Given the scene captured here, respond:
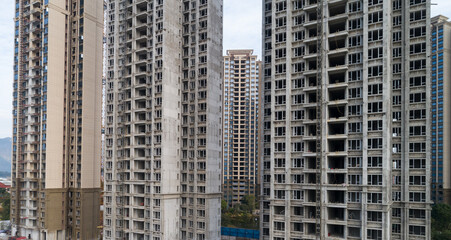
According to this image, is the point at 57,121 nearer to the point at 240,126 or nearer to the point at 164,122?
the point at 164,122

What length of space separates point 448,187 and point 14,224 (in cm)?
16529

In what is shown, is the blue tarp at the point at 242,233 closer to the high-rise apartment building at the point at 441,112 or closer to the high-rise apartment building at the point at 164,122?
the high-rise apartment building at the point at 164,122

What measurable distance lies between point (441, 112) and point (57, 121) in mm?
149836

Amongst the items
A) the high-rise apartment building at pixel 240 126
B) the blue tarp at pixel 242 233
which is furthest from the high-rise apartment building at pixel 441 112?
the blue tarp at pixel 242 233

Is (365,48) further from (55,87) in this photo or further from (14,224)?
(14,224)

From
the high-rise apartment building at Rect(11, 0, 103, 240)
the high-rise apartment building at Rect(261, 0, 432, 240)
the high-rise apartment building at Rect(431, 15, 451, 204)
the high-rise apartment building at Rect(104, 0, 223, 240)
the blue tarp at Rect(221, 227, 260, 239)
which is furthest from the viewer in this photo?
the high-rise apartment building at Rect(431, 15, 451, 204)

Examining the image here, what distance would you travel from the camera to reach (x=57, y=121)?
351 feet

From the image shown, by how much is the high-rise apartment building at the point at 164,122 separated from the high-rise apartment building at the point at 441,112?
4005 inches

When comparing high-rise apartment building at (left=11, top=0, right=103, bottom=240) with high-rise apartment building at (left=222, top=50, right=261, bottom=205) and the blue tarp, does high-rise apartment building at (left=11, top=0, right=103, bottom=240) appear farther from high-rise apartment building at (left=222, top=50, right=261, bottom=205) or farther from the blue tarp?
high-rise apartment building at (left=222, top=50, right=261, bottom=205)

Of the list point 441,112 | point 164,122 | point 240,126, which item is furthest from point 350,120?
point 240,126

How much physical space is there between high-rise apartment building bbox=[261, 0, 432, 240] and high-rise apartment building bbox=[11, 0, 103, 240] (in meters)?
68.3

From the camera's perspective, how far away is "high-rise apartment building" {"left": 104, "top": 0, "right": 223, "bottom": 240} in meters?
82.1

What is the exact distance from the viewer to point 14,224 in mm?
108500

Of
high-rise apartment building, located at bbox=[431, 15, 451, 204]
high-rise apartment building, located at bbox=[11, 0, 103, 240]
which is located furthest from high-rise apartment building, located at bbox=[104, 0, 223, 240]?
high-rise apartment building, located at bbox=[431, 15, 451, 204]
